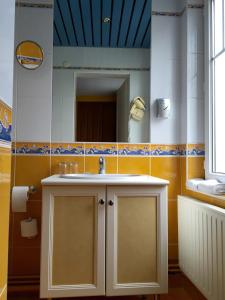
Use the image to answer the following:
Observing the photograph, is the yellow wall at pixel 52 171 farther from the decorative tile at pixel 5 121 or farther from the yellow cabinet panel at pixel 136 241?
the decorative tile at pixel 5 121

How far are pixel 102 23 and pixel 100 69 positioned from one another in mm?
349

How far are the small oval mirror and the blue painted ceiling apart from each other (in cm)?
16

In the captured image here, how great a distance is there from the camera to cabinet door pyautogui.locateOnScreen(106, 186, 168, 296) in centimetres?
149

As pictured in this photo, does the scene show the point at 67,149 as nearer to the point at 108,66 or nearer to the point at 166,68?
the point at 108,66

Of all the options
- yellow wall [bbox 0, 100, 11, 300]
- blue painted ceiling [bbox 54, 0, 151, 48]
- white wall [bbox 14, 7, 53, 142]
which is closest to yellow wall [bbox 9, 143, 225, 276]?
white wall [bbox 14, 7, 53, 142]

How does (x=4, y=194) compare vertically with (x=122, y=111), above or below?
below

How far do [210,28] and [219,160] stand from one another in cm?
93

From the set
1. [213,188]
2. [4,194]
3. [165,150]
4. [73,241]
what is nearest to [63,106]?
[165,150]

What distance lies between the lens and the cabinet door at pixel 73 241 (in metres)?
1.46

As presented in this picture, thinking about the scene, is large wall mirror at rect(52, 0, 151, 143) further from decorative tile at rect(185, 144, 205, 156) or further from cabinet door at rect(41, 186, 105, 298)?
cabinet door at rect(41, 186, 105, 298)

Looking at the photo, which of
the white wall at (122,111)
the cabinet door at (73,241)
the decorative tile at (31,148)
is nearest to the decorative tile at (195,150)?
the white wall at (122,111)

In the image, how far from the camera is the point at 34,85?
1917 mm

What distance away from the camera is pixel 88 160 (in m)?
1.94

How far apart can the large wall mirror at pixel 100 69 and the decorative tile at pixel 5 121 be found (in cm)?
134
